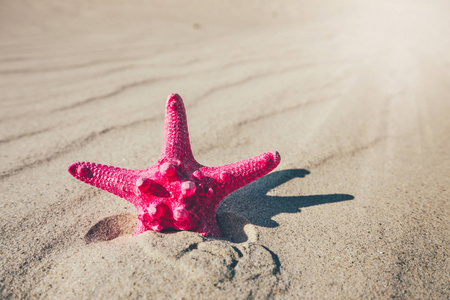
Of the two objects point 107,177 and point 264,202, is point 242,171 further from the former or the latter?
point 107,177

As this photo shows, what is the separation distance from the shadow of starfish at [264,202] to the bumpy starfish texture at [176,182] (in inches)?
10.1

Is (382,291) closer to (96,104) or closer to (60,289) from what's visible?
(60,289)

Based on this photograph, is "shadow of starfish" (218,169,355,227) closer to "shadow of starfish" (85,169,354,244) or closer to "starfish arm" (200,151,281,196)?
"shadow of starfish" (85,169,354,244)

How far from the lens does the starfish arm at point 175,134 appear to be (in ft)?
5.31

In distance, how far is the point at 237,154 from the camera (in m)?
2.49

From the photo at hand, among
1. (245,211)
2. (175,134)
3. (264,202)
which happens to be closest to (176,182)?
(175,134)

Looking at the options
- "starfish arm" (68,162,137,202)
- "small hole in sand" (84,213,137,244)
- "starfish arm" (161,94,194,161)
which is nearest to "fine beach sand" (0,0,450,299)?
"small hole in sand" (84,213,137,244)

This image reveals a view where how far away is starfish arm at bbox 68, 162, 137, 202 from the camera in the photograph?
1.57m

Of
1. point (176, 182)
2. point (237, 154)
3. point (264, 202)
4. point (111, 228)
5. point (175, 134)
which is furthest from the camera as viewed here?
point (237, 154)

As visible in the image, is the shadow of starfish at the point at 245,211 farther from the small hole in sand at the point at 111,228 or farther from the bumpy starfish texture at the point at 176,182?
the bumpy starfish texture at the point at 176,182

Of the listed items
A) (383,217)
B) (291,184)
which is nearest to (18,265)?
(291,184)

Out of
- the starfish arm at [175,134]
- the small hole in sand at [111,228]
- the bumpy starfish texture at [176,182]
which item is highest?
the starfish arm at [175,134]

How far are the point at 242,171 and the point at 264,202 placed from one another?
15.5 inches

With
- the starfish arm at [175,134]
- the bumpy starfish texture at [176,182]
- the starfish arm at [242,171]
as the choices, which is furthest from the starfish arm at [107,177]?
the starfish arm at [242,171]
